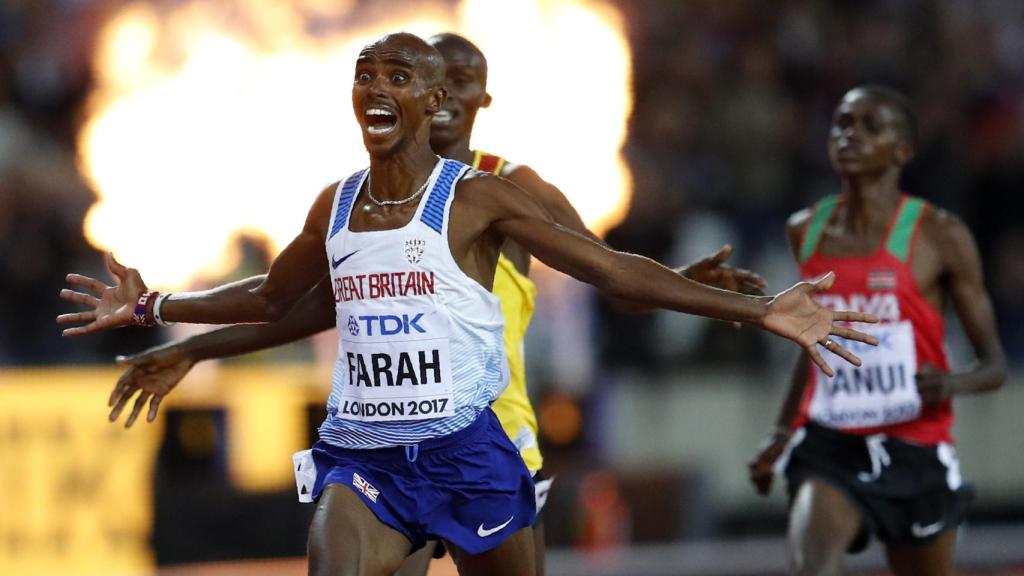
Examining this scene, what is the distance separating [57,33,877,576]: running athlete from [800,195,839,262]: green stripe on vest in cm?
212

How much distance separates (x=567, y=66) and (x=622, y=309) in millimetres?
9986

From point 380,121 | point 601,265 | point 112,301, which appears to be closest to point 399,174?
point 380,121

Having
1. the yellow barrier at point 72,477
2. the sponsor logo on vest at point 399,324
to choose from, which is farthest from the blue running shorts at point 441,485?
the yellow barrier at point 72,477

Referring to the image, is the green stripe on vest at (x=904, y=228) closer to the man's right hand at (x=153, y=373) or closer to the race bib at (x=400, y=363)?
the race bib at (x=400, y=363)

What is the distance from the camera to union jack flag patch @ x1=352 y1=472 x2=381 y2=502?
5.52m

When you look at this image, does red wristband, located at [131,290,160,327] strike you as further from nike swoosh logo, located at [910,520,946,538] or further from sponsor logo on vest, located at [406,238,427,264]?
nike swoosh logo, located at [910,520,946,538]

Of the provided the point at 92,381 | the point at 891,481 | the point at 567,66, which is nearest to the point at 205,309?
the point at 891,481

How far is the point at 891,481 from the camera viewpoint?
7195mm

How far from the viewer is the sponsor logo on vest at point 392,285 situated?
5465 mm

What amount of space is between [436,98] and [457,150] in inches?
36.1

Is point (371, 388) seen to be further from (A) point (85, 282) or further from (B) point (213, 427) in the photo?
(B) point (213, 427)

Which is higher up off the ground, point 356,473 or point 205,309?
point 205,309

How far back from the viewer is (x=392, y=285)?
18.0ft

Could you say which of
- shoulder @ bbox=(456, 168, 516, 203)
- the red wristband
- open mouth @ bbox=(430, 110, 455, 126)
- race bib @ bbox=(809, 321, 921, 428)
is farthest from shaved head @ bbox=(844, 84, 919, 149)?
the red wristband
